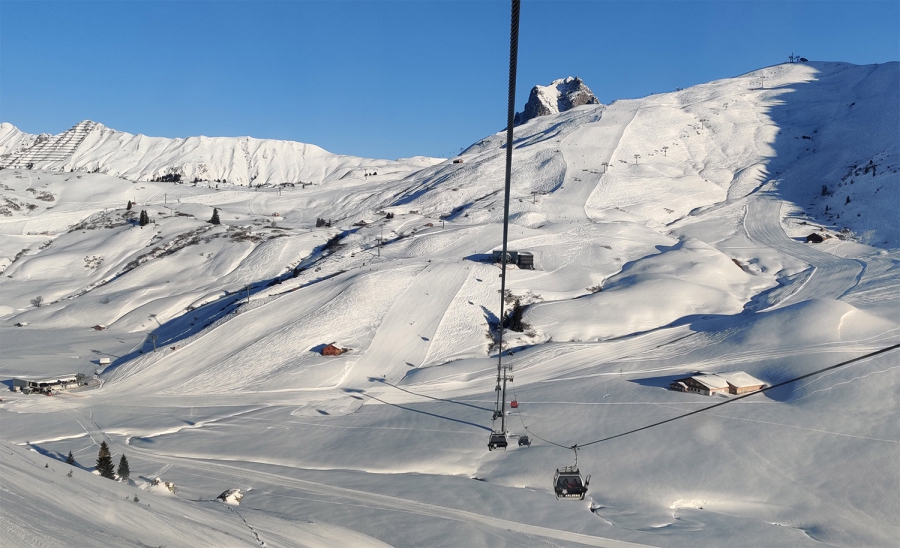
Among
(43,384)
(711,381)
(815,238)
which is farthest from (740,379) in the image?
(43,384)

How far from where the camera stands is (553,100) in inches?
7667

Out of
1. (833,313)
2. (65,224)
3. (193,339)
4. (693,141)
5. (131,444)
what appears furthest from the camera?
(693,141)

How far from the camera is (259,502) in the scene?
102ft

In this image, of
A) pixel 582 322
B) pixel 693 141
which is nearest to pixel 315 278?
pixel 582 322

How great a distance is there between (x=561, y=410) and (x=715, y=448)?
10722 millimetres

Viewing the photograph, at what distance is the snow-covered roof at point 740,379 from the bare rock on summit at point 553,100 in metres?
150

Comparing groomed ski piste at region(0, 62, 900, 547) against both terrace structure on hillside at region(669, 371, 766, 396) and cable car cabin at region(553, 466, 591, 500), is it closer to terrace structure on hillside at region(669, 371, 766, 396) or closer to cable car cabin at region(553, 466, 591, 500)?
terrace structure on hillside at region(669, 371, 766, 396)

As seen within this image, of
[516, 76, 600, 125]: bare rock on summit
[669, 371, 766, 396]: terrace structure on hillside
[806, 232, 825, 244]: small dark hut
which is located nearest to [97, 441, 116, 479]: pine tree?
[669, 371, 766, 396]: terrace structure on hillside

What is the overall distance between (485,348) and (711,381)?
892 inches

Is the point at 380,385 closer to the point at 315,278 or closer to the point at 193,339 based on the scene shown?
the point at 193,339

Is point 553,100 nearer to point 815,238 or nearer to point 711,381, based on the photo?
point 815,238

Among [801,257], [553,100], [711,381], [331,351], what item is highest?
[553,100]

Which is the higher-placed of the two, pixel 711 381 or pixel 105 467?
pixel 711 381

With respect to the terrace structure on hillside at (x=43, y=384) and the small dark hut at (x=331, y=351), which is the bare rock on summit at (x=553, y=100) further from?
the terrace structure on hillside at (x=43, y=384)
